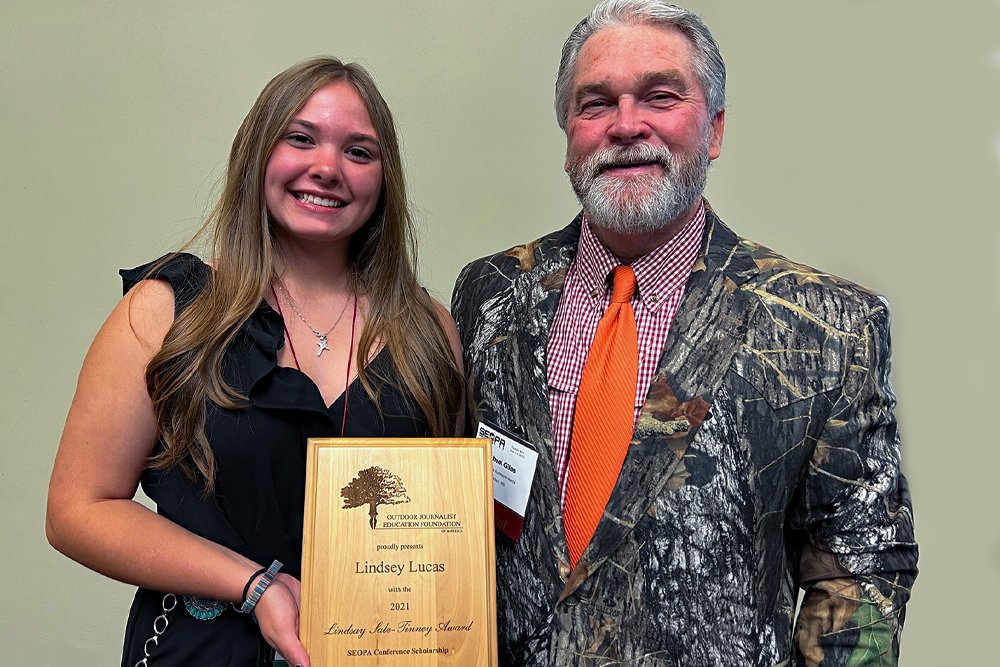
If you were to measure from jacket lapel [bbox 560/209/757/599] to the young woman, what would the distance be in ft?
1.41

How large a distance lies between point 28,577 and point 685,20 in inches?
109

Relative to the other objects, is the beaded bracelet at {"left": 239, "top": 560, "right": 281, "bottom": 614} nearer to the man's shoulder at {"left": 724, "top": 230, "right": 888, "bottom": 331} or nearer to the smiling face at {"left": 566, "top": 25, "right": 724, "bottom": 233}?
the smiling face at {"left": 566, "top": 25, "right": 724, "bottom": 233}

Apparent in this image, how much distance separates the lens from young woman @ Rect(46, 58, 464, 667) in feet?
6.12

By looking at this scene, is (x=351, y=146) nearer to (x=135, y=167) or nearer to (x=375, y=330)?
(x=375, y=330)

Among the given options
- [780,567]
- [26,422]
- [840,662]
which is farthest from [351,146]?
[26,422]

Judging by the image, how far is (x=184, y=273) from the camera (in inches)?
78.6

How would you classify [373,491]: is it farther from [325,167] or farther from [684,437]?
[325,167]

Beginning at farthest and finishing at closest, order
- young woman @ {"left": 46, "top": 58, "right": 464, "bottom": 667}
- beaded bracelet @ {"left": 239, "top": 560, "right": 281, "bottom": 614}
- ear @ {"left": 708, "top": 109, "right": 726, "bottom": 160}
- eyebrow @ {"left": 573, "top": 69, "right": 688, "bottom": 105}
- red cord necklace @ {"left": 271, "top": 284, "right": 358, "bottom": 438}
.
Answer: ear @ {"left": 708, "top": 109, "right": 726, "bottom": 160} → eyebrow @ {"left": 573, "top": 69, "right": 688, "bottom": 105} → red cord necklace @ {"left": 271, "top": 284, "right": 358, "bottom": 438} → young woman @ {"left": 46, "top": 58, "right": 464, "bottom": 667} → beaded bracelet @ {"left": 239, "top": 560, "right": 281, "bottom": 614}

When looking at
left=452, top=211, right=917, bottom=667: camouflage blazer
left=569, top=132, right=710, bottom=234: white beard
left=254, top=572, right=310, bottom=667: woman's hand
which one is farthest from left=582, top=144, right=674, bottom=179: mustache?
left=254, top=572, right=310, bottom=667: woman's hand

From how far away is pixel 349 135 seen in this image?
207 centimetres

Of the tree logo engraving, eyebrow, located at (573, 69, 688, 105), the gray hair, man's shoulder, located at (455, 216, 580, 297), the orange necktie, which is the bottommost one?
the tree logo engraving

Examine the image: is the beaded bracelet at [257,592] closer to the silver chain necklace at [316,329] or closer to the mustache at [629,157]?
the silver chain necklace at [316,329]

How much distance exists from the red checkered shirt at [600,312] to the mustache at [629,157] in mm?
130

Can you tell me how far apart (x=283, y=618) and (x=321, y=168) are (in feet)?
2.77
